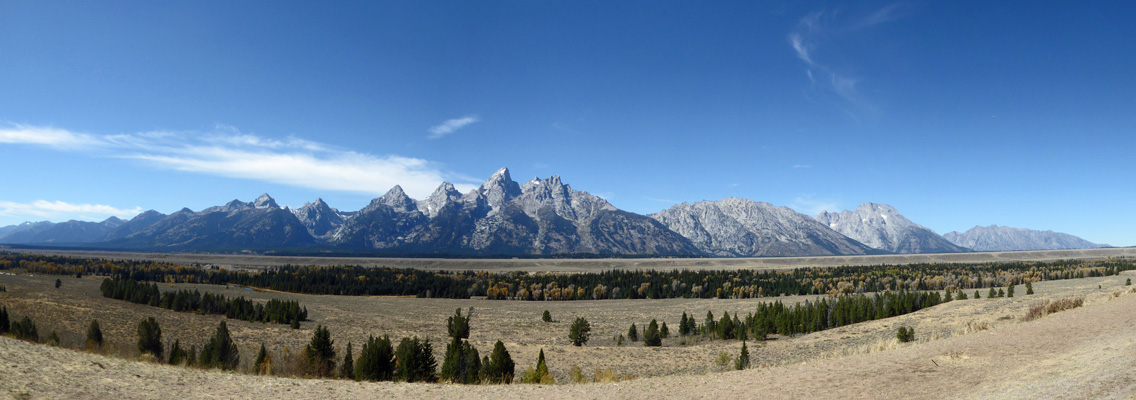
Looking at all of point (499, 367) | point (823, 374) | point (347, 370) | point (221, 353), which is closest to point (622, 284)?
point (499, 367)

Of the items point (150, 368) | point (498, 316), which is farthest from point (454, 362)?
point (498, 316)

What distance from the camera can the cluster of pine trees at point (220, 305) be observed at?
59281 millimetres

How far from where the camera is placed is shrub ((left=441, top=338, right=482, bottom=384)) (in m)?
26.1

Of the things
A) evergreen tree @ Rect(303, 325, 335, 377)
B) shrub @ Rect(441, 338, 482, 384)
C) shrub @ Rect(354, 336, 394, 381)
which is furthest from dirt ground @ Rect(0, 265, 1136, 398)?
shrub @ Rect(354, 336, 394, 381)

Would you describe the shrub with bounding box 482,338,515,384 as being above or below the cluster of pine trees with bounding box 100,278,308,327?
above

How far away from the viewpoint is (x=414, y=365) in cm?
2736

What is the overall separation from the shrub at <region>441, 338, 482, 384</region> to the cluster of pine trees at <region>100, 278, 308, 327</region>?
115ft

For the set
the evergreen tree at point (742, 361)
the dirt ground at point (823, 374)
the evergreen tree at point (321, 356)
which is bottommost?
the evergreen tree at point (321, 356)

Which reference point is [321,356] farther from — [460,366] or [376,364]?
[460,366]

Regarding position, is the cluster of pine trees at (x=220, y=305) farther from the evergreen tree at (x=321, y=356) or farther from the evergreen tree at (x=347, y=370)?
the evergreen tree at (x=347, y=370)

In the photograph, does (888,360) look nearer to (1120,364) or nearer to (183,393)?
(1120,364)

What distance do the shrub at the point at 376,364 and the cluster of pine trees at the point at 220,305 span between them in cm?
3223

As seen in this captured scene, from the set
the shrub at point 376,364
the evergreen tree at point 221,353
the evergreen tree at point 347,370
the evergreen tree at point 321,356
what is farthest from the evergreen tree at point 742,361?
the evergreen tree at point 221,353

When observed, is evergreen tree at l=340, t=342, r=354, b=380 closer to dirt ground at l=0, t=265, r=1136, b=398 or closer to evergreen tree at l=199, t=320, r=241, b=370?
evergreen tree at l=199, t=320, r=241, b=370
